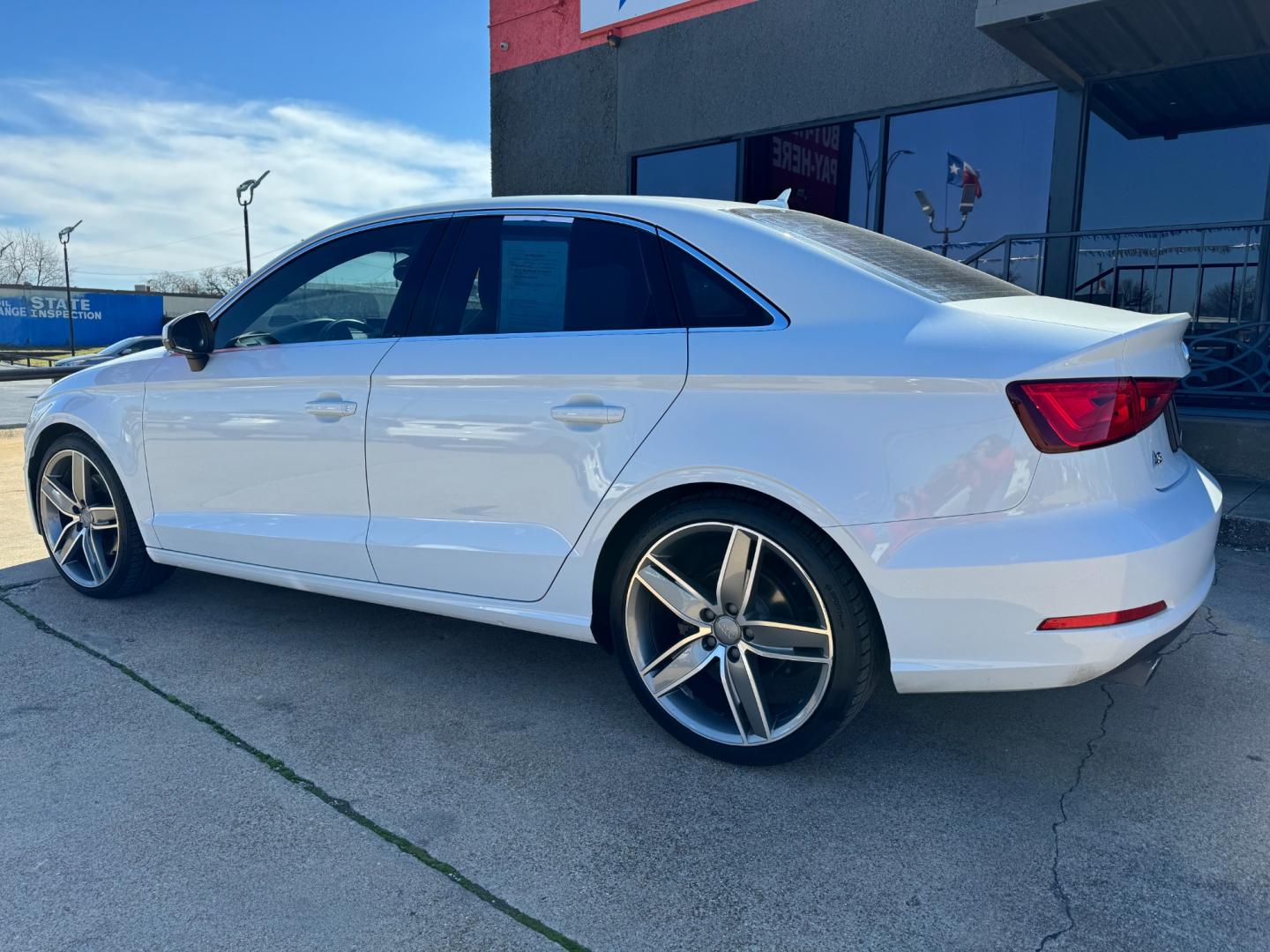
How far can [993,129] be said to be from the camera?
823cm

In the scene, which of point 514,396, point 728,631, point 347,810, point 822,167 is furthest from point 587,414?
point 822,167

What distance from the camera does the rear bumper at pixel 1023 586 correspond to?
7.32 feet

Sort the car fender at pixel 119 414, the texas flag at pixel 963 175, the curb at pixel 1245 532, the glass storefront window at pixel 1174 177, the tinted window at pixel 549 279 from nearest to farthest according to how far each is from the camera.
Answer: the tinted window at pixel 549 279, the car fender at pixel 119 414, the curb at pixel 1245 532, the glass storefront window at pixel 1174 177, the texas flag at pixel 963 175

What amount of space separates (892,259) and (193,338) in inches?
104

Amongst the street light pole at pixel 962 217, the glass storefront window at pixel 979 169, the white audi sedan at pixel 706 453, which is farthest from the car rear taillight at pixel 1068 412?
the street light pole at pixel 962 217

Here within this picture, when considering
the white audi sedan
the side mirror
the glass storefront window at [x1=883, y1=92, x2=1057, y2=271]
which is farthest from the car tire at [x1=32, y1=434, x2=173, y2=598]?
the glass storefront window at [x1=883, y1=92, x2=1057, y2=271]

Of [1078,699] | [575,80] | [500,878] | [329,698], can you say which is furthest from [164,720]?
[575,80]

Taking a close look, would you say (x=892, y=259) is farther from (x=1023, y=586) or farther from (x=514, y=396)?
(x=514, y=396)

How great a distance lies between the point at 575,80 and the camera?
1130cm

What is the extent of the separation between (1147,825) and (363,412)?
2.65 meters

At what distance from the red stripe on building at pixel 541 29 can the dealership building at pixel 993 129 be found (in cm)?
4

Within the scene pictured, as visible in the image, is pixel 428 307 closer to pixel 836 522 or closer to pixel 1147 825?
pixel 836 522

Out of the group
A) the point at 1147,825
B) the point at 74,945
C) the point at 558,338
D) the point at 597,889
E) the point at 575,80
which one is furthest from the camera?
the point at 575,80

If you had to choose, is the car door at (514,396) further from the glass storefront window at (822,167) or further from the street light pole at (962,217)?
the glass storefront window at (822,167)
